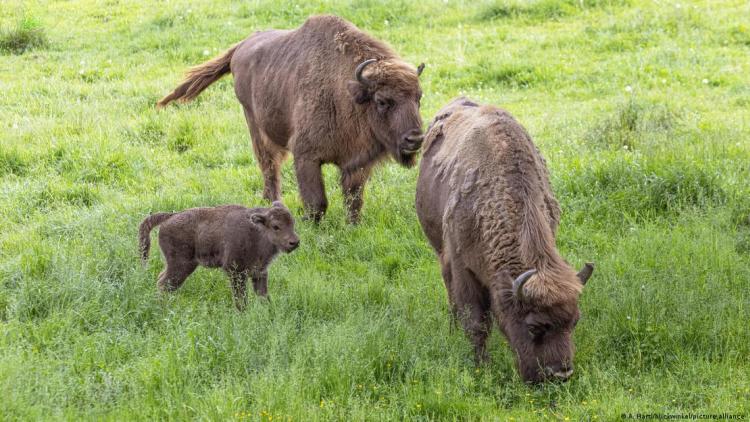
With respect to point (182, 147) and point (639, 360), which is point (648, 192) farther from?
point (182, 147)

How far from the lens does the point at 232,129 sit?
11102mm

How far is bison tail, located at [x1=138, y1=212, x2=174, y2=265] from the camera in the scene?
6.85 meters

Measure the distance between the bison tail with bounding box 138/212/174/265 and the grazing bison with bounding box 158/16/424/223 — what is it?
189 cm

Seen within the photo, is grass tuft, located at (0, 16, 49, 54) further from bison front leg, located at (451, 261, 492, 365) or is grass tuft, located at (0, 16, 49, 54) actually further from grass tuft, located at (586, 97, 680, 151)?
bison front leg, located at (451, 261, 492, 365)

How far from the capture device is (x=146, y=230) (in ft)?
22.6

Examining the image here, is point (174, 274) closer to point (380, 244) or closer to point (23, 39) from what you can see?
point (380, 244)

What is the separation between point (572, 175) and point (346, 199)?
7.67 ft

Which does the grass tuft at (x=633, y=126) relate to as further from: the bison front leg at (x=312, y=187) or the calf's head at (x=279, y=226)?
the calf's head at (x=279, y=226)

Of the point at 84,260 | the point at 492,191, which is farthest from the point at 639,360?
the point at 84,260

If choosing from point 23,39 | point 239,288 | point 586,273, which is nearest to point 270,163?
point 239,288

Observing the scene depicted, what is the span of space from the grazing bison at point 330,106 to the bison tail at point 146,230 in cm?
189

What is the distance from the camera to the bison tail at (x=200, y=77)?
10.5m

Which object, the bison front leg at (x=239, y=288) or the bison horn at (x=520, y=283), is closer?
the bison horn at (x=520, y=283)

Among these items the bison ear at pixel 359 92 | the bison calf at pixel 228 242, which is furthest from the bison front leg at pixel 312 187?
the bison calf at pixel 228 242
